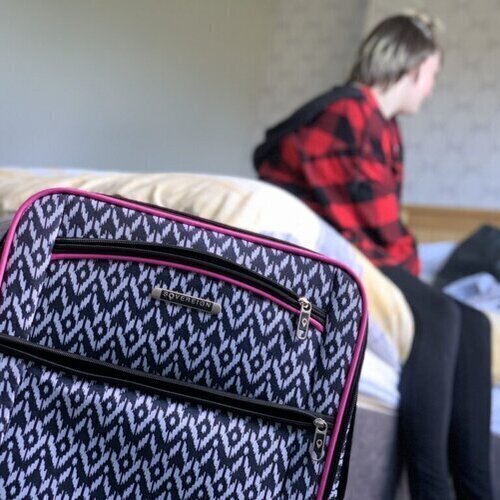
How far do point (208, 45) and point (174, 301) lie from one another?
1.49 m

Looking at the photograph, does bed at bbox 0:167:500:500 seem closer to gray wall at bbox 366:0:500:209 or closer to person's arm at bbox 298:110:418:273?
person's arm at bbox 298:110:418:273

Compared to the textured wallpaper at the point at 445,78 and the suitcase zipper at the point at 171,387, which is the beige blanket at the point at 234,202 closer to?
the suitcase zipper at the point at 171,387

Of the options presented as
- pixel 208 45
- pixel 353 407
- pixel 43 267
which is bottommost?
pixel 353 407

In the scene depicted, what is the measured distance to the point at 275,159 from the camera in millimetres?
1335

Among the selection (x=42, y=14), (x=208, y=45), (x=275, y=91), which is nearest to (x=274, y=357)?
(x=42, y=14)

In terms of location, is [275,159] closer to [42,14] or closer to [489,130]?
[42,14]

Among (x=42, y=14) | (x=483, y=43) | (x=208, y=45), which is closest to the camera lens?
(x=42, y=14)

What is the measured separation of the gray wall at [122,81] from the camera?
4.18 feet

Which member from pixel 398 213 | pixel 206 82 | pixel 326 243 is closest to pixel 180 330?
pixel 326 243

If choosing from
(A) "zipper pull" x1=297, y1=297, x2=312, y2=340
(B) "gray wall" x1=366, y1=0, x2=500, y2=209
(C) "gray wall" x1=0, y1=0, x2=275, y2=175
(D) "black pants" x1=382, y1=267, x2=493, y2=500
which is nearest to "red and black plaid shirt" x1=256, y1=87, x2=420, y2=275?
(D) "black pants" x1=382, y1=267, x2=493, y2=500

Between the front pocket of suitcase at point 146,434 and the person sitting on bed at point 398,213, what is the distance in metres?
0.39

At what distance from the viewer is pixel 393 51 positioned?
56.6 inches

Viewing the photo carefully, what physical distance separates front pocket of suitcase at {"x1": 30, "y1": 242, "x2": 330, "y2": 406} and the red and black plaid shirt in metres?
0.66

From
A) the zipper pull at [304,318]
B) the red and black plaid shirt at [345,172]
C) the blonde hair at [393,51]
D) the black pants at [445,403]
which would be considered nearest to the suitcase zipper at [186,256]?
the zipper pull at [304,318]
